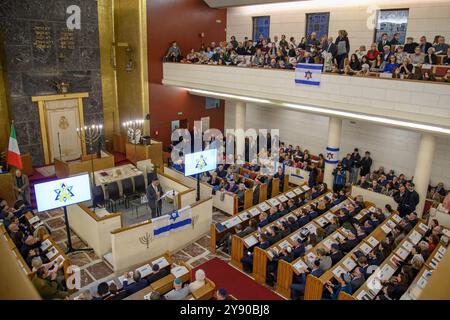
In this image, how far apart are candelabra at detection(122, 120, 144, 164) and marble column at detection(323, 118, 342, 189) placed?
765 cm

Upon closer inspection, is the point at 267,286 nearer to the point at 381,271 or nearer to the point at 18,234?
the point at 381,271

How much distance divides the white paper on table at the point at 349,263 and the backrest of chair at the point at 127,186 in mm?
7395

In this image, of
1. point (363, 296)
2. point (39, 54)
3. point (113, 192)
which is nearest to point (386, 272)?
point (363, 296)

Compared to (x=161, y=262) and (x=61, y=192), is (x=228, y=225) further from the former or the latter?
(x=61, y=192)

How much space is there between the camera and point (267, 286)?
28.5 feet

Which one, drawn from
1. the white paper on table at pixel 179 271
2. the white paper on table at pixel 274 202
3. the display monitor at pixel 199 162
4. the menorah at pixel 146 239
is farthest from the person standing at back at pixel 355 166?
the white paper on table at pixel 179 271

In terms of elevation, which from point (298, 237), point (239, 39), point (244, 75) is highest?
point (239, 39)

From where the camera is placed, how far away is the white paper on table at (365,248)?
857 centimetres

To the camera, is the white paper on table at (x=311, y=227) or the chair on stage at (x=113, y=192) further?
the chair on stage at (x=113, y=192)

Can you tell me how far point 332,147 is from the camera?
13.4 meters

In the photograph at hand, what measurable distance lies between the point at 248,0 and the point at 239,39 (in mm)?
2856

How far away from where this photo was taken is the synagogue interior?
7992mm

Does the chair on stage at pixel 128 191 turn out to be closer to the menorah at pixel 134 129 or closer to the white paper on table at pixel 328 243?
the menorah at pixel 134 129
